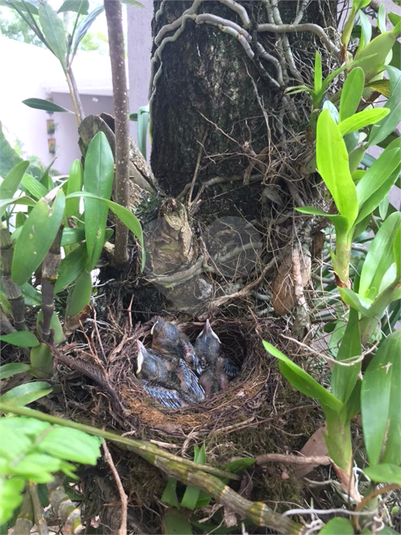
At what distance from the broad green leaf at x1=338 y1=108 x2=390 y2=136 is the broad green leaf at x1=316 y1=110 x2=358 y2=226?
9 centimetres

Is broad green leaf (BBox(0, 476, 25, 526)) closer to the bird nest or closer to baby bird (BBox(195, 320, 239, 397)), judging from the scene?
the bird nest

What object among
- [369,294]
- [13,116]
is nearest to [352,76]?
[369,294]

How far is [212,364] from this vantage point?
2.74ft

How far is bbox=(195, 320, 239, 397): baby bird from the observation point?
80cm

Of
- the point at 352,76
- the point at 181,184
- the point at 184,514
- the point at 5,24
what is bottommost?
the point at 184,514

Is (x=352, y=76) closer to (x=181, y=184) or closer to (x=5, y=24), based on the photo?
(x=181, y=184)

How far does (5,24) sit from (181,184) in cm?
93

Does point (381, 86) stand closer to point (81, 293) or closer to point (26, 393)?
point (81, 293)

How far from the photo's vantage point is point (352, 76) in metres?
0.52

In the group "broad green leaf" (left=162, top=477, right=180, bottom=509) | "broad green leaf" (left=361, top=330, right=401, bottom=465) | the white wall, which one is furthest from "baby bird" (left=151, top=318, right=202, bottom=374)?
the white wall

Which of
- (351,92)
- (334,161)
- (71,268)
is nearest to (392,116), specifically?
(351,92)

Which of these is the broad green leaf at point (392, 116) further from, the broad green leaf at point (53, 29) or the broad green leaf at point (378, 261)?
the broad green leaf at point (53, 29)

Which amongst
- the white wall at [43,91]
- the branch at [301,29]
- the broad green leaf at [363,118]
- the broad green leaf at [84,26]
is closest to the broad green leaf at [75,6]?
the broad green leaf at [84,26]

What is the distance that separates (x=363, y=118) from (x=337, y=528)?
0.41 m
